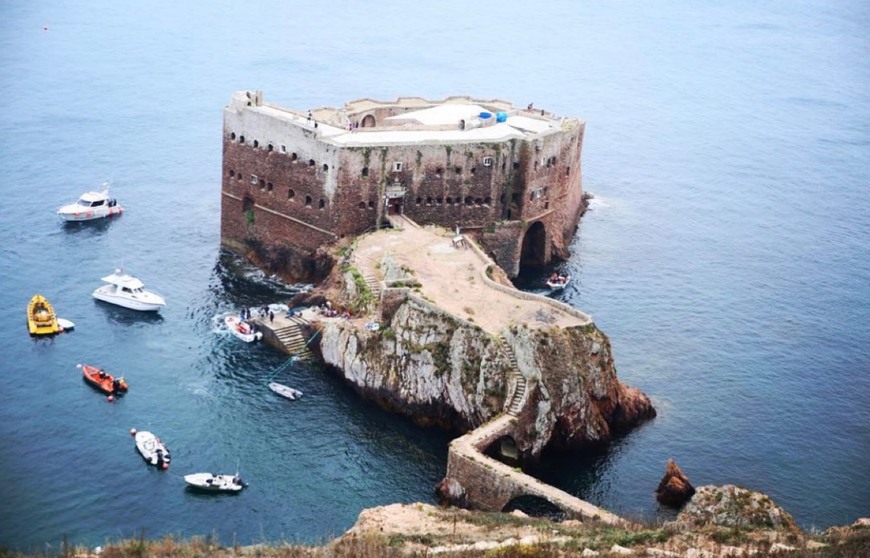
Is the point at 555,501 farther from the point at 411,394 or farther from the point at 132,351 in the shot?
the point at 132,351

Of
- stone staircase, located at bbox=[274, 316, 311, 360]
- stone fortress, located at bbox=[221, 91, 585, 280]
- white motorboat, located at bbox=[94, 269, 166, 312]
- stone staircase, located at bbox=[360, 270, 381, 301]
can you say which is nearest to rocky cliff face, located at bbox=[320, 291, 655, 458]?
stone staircase, located at bbox=[360, 270, 381, 301]

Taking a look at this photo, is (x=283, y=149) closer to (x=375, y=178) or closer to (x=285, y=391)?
(x=375, y=178)

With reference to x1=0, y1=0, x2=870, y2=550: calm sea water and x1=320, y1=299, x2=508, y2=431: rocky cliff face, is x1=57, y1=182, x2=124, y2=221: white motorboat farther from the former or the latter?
x1=320, y1=299, x2=508, y2=431: rocky cliff face

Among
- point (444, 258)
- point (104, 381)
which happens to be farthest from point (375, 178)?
point (104, 381)

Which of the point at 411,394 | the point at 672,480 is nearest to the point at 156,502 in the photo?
the point at 411,394

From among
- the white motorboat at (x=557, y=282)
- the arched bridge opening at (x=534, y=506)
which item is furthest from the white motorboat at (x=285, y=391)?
the white motorboat at (x=557, y=282)

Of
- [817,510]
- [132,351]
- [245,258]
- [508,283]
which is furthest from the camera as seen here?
[245,258]

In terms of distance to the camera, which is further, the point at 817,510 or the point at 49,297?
the point at 49,297
